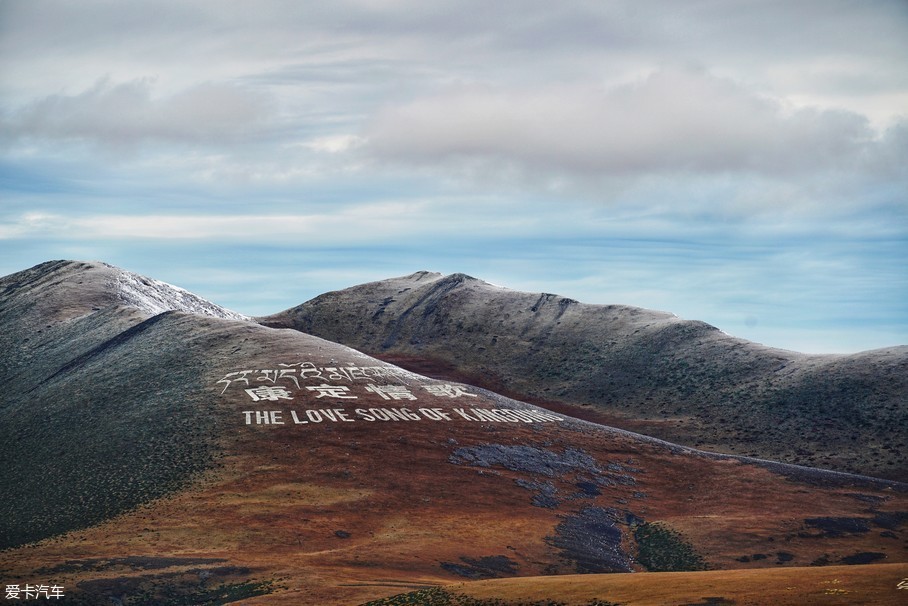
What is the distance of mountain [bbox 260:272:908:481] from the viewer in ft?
397

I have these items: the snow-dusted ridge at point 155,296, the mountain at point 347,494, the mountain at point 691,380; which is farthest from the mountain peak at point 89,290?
the mountain at point 691,380

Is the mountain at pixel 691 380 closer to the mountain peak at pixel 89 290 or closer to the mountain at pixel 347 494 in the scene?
the mountain at pixel 347 494

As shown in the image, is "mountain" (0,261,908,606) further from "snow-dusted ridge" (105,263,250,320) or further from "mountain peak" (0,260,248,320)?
"snow-dusted ridge" (105,263,250,320)

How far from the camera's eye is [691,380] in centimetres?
14912

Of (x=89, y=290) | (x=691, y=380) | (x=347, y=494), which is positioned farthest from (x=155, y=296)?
(x=347, y=494)

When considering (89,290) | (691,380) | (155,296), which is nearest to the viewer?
(691,380)

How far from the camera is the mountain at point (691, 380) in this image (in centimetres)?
12106

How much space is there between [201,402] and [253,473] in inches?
757

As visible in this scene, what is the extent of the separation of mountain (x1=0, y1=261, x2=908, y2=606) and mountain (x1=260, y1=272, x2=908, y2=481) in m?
25.0

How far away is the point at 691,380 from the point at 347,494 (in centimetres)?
8994

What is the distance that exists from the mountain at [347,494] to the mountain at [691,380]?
81.9 ft

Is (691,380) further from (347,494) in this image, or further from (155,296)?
(155,296)

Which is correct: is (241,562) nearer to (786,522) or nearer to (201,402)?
(201,402)

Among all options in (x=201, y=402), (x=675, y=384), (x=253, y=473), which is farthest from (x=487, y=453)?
(x=675, y=384)
